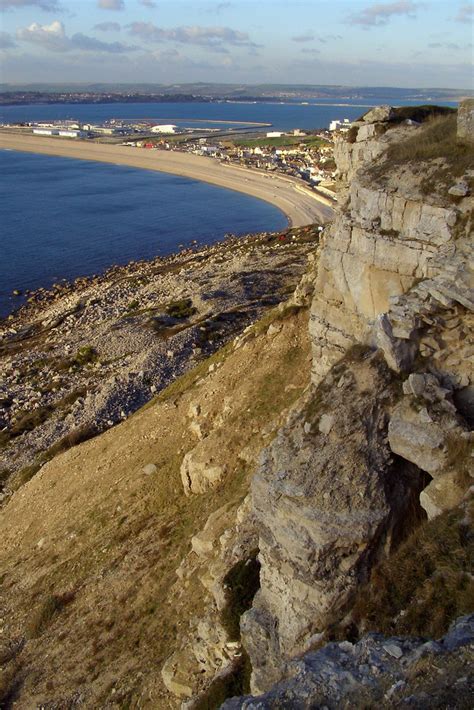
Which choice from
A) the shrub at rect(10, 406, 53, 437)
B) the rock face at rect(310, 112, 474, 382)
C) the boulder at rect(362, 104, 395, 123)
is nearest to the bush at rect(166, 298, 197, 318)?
the shrub at rect(10, 406, 53, 437)

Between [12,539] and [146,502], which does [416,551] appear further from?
[12,539]

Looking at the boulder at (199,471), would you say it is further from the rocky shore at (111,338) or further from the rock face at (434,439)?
the rocky shore at (111,338)

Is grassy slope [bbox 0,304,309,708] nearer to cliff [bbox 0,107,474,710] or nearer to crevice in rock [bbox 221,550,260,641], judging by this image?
Answer: cliff [bbox 0,107,474,710]

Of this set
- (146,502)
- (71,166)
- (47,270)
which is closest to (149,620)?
(146,502)

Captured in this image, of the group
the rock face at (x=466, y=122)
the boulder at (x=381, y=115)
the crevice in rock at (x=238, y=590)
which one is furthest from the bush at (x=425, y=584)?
the boulder at (x=381, y=115)

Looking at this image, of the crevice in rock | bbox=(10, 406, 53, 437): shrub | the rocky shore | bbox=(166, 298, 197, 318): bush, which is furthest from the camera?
bbox=(166, 298, 197, 318): bush
